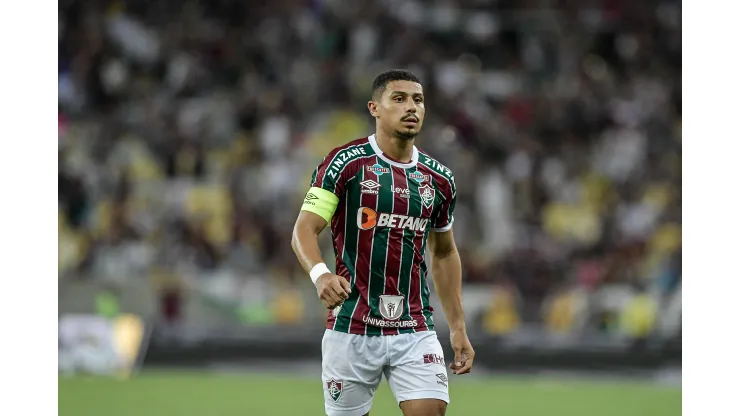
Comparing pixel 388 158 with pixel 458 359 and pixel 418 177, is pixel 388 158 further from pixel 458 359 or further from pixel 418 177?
pixel 458 359

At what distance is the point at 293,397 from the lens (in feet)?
39.5

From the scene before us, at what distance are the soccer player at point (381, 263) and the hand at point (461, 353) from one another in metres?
0.01

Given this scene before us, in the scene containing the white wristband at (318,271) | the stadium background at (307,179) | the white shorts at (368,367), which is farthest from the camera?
the stadium background at (307,179)

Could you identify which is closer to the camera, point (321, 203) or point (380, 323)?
point (321, 203)

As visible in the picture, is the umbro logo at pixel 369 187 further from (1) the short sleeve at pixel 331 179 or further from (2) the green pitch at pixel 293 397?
(2) the green pitch at pixel 293 397

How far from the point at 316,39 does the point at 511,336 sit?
299 inches

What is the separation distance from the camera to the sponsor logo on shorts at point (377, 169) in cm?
617

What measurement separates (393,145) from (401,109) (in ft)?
0.72

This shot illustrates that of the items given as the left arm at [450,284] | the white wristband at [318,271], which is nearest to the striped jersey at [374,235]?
the left arm at [450,284]

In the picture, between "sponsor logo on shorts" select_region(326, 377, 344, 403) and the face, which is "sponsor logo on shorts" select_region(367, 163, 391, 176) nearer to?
the face

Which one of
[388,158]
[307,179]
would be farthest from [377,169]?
[307,179]

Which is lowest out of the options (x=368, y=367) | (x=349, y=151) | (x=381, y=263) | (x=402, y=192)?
(x=368, y=367)

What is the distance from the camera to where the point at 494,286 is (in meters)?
15.3

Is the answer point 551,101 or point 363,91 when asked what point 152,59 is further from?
point 551,101
